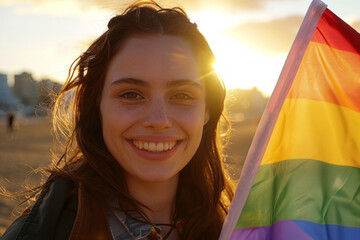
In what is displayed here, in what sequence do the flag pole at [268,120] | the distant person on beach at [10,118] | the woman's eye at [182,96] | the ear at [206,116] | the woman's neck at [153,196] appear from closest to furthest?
the flag pole at [268,120] → the woman's eye at [182,96] → the woman's neck at [153,196] → the ear at [206,116] → the distant person on beach at [10,118]

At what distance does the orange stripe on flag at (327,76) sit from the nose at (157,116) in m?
0.62

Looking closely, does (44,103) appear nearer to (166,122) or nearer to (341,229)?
(166,122)

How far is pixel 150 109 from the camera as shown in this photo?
2096mm

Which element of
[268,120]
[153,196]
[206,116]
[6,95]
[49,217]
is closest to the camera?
[49,217]

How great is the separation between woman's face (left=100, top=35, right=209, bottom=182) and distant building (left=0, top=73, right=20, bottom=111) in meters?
119

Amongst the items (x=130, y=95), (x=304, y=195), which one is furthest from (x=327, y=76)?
(x=130, y=95)

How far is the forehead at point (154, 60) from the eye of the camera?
2.11 metres

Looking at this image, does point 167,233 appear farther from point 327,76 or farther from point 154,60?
point 327,76

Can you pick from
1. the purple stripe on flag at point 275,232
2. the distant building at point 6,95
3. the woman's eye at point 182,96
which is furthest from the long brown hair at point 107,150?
the distant building at point 6,95

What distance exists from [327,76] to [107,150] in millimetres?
1207

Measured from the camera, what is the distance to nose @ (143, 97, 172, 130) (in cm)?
206

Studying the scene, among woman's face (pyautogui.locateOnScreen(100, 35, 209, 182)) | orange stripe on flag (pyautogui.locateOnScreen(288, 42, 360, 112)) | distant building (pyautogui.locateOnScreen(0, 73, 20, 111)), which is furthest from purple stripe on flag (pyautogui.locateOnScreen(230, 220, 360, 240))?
distant building (pyautogui.locateOnScreen(0, 73, 20, 111))

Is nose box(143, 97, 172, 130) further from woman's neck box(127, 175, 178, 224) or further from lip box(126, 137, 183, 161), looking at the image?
woman's neck box(127, 175, 178, 224)

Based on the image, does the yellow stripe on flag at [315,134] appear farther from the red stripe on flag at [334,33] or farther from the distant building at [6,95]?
the distant building at [6,95]
